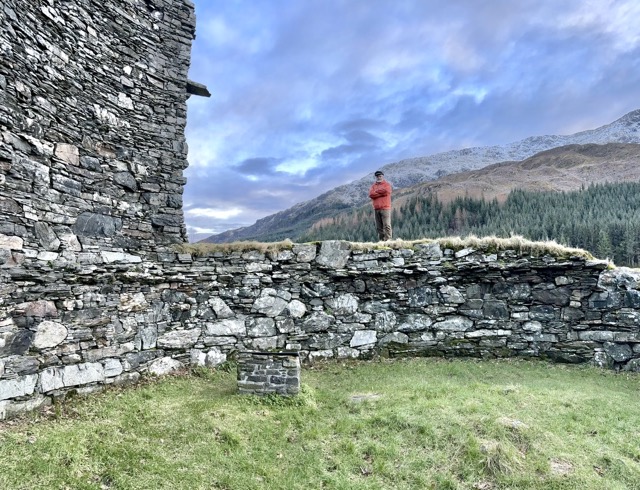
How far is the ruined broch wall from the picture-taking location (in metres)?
7.16

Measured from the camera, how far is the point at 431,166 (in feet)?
567

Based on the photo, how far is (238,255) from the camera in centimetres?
1055

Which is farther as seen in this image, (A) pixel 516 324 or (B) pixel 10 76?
(A) pixel 516 324

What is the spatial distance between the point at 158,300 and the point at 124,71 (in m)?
5.74

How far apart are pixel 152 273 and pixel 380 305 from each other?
6236 mm

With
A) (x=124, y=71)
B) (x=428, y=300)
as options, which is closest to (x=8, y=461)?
(x=124, y=71)

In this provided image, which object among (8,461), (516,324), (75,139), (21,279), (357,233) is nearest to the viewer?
(8,461)

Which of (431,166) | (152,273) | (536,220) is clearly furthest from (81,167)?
(431,166)

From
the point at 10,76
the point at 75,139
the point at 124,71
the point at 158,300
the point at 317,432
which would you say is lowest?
the point at 317,432

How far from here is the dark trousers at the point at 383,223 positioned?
519 inches

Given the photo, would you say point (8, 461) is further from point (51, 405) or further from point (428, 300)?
point (428, 300)

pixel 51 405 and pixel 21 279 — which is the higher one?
pixel 21 279

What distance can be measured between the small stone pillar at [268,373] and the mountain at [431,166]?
397 ft

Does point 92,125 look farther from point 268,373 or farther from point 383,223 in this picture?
point 383,223
